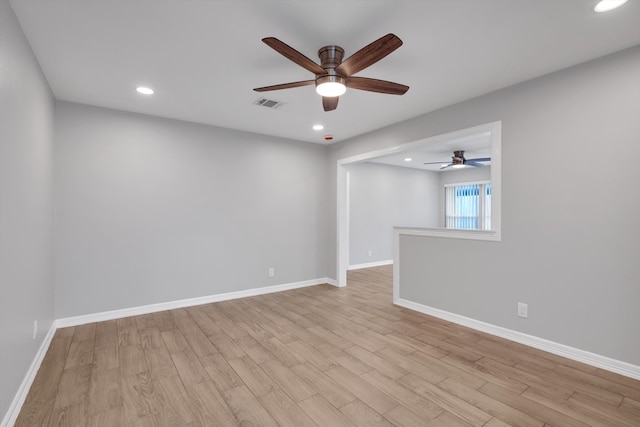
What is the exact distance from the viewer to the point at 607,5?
184 centimetres

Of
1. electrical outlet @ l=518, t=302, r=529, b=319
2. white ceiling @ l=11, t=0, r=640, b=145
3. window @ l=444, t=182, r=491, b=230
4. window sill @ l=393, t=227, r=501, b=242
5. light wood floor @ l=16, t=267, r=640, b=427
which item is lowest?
light wood floor @ l=16, t=267, r=640, b=427

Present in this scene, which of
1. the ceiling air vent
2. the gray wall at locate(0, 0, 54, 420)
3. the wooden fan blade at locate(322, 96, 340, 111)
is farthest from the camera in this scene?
the ceiling air vent

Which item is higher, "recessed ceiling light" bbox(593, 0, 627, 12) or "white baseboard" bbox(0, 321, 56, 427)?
"recessed ceiling light" bbox(593, 0, 627, 12)

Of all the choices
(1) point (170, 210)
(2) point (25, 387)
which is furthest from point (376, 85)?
(2) point (25, 387)

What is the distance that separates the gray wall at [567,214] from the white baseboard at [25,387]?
3.86 metres

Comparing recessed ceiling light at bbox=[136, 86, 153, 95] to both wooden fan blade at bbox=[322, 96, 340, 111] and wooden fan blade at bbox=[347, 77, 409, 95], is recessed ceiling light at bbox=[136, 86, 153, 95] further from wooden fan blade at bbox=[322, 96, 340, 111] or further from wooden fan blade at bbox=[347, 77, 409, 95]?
wooden fan blade at bbox=[347, 77, 409, 95]

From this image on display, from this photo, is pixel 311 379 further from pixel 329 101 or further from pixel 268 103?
pixel 268 103

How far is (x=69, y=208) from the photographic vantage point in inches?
134

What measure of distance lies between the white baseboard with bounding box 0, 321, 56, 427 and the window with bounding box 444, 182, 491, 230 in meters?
8.05

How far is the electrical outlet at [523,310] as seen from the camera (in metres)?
2.88

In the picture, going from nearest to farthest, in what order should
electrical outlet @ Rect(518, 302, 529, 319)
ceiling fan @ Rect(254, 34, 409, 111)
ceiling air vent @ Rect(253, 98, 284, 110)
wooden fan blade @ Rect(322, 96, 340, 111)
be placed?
ceiling fan @ Rect(254, 34, 409, 111), wooden fan blade @ Rect(322, 96, 340, 111), electrical outlet @ Rect(518, 302, 529, 319), ceiling air vent @ Rect(253, 98, 284, 110)

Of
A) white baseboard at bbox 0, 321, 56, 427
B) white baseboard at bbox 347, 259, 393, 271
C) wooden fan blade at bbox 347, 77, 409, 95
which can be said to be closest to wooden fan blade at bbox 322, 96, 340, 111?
wooden fan blade at bbox 347, 77, 409, 95

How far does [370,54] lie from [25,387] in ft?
10.9

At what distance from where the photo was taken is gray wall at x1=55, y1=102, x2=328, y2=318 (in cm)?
345
